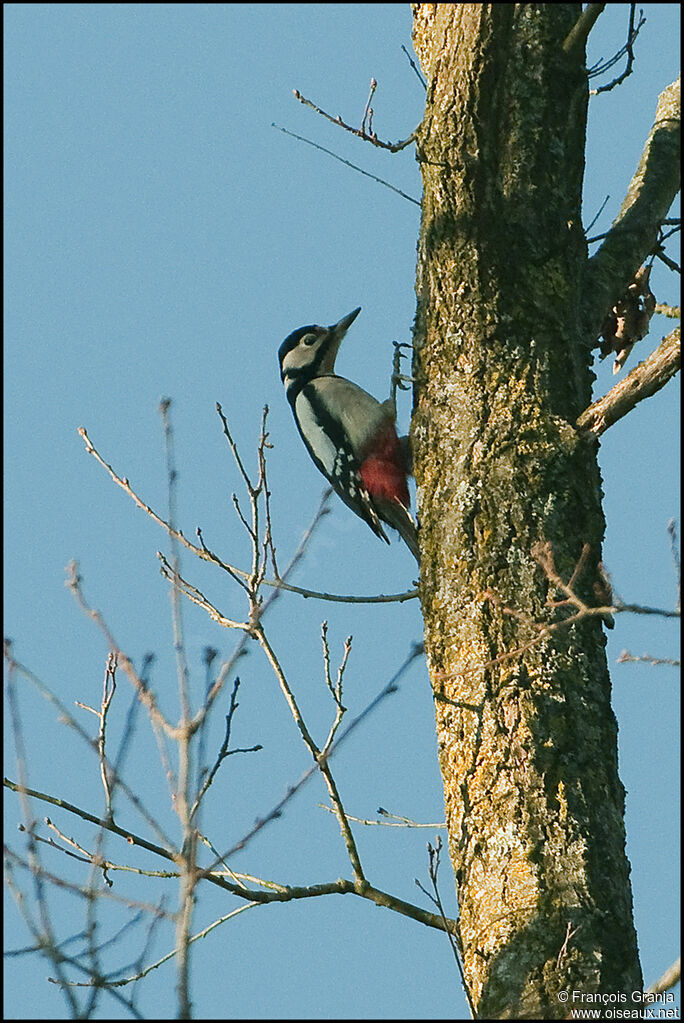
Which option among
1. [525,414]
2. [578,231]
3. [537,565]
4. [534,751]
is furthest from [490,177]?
[534,751]

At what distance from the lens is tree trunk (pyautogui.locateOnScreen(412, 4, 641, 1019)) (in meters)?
2.73

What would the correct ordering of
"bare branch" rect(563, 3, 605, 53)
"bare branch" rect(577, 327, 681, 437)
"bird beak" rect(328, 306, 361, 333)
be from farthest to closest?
"bird beak" rect(328, 306, 361, 333)
"bare branch" rect(563, 3, 605, 53)
"bare branch" rect(577, 327, 681, 437)

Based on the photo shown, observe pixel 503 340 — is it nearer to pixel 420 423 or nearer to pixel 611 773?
pixel 420 423

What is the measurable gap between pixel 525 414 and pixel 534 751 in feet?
2.99


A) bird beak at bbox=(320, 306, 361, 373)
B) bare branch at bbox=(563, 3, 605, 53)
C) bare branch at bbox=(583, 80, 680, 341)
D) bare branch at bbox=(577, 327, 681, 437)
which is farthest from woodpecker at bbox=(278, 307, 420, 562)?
bare branch at bbox=(563, 3, 605, 53)

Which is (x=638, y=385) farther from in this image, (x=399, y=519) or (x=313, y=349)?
(x=313, y=349)

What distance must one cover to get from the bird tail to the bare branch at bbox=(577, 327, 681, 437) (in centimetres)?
154

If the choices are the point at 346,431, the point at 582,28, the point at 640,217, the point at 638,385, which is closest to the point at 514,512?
the point at 638,385

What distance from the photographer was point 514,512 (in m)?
3.10

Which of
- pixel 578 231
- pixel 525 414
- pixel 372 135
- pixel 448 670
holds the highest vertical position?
pixel 372 135

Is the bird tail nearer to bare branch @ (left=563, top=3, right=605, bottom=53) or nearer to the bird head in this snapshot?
the bird head

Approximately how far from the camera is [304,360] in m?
6.03

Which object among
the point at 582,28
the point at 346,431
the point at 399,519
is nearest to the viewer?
the point at 582,28

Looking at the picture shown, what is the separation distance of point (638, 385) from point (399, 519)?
1933 mm
